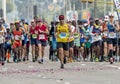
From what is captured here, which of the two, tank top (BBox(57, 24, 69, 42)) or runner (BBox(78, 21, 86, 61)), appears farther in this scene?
runner (BBox(78, 21, 86, 61))

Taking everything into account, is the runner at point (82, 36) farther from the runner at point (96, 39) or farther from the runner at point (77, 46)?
the runner at point (96, 39)

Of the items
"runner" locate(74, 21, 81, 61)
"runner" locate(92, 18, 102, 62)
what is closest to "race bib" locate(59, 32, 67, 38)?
"runner" locate(92, 18, 102, 62)

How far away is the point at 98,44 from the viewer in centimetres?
2953

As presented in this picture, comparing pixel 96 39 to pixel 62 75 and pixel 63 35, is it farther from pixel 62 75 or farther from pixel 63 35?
pixel 62 75

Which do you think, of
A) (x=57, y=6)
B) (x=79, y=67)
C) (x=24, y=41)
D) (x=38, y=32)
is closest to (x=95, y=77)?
(x=79, y=67)

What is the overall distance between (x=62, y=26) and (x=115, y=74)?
389 cm

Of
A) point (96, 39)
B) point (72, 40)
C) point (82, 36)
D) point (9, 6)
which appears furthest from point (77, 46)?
point (9, 6)

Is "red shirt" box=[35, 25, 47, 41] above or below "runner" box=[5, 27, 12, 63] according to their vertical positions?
above

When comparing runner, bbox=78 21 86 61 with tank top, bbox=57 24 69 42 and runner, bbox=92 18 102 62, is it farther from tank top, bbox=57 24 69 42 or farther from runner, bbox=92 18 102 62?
tank top, bbox=57 24 69 42

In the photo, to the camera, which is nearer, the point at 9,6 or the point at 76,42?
the point at 76,42

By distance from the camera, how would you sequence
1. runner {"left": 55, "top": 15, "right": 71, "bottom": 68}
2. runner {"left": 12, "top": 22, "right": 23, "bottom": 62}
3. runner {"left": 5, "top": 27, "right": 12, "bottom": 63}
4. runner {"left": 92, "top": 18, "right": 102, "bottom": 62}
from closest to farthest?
runner {"left": 55, "top": 15, "right": 71, "bottom": 68} < runner {"left": 12, "top": 22, "right": 23, "bottom": 62} < runner {"left": 92, "top": 18, "right": 102, "bottom": 62} < runner {"left": 5, "top": 27, "right": 12, "bottom": 63}

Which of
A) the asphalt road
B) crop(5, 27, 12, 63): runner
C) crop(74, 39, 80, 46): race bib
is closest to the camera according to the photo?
the asphalt road

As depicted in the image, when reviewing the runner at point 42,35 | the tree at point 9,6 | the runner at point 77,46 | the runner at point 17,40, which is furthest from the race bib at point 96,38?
the tree at point 9,6

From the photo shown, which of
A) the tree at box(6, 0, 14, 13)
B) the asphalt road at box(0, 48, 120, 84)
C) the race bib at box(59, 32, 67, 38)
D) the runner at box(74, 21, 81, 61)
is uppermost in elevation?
the tree at box(6, 0, 14, 13)
